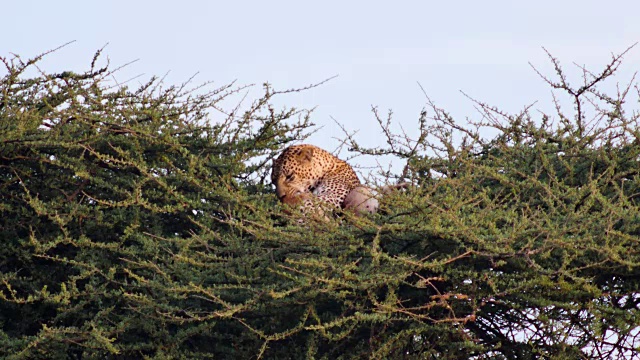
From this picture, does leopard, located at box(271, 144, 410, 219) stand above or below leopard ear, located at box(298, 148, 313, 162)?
below

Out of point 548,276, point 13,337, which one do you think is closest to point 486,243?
point 548,276

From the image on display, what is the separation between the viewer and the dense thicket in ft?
21.8

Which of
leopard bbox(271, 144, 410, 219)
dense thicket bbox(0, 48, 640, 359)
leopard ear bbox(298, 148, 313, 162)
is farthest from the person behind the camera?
leopard ear bbox(298, 148, 313, 162)

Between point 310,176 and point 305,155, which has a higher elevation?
point 305,155

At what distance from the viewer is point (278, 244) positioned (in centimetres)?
730

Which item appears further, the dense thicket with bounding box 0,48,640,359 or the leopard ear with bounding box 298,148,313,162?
the leopard ear with bounding box 298,148,313,162

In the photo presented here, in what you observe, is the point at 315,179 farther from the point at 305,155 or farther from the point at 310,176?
the point at 305,155

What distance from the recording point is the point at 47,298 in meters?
7.60

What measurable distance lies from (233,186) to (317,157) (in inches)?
24.5

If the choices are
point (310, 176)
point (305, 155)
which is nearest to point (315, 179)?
point (310, 176)

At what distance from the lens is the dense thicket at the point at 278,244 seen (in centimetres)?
665

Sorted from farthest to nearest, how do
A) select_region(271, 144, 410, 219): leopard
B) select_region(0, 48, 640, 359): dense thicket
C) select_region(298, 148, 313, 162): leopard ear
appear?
select_region(298, 148, 313, 162): leopard ear < select_region(271, 144, 410, 219): leopard < select_region(0, 48, 640, 359): dense thicket

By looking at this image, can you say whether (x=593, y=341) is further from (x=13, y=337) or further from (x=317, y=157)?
(x=13, y=337)

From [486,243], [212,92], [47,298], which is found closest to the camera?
[486,243]
